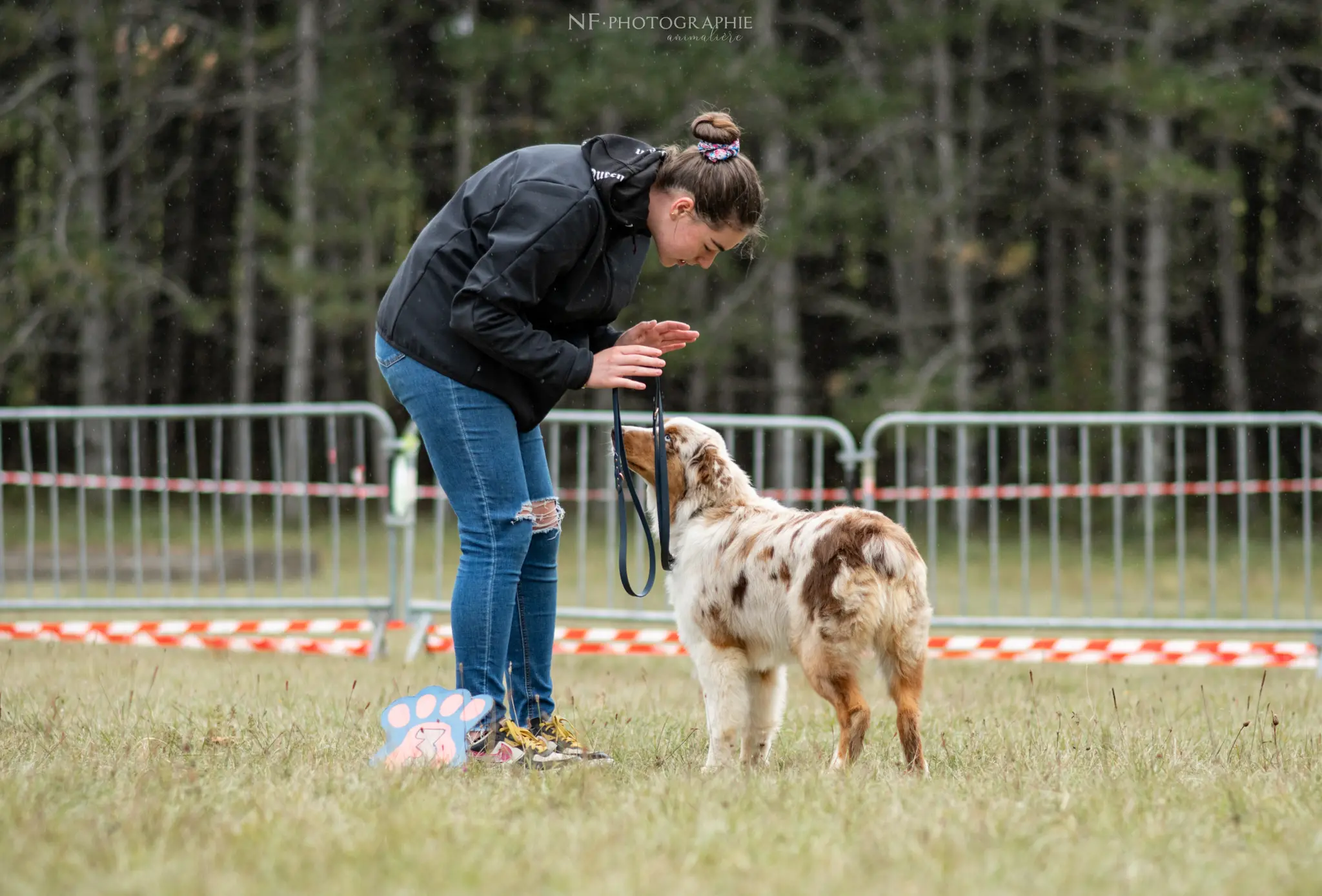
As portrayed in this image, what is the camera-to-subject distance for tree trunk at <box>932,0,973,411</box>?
19.5 meters

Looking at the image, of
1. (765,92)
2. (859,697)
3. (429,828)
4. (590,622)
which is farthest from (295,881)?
(765,92)

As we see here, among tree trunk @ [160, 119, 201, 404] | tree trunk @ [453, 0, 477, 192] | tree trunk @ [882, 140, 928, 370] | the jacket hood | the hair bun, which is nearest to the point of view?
the jacket hood

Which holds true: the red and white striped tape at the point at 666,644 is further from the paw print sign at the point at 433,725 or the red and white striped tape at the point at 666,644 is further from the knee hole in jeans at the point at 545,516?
the paw print sign at the point at 433,725

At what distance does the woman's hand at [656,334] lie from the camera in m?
4.38

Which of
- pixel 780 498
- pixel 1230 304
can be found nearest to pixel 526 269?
pixel 780 498

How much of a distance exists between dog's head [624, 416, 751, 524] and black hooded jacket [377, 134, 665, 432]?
29.7 inches

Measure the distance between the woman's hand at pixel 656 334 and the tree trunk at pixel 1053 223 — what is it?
18.0 meters

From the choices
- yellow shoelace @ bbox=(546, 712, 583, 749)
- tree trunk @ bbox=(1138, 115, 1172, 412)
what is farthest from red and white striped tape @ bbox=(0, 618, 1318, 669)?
tree trunk @ bbox=(1138, 115, 1172, 412)

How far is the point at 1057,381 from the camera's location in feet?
70.7

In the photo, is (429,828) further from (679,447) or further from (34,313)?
(34,313)

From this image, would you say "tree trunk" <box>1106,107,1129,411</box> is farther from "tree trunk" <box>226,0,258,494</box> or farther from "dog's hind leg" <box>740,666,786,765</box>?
"dog's hind leg" <box>740,666,786,765</box>

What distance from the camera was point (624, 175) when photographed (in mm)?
3977

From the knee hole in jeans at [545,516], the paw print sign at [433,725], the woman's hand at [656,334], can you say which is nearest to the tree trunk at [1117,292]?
the woman's hand at [656,334]

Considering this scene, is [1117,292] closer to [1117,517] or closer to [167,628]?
[1117,517]
